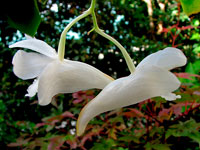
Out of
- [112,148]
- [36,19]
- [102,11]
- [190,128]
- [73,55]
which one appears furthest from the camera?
[102,11]

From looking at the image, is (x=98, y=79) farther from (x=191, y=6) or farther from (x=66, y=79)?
(x=191, y=6)

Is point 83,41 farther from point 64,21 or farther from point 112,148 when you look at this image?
point 112,148

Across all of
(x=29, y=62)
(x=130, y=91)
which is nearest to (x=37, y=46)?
(x=29, y=62)

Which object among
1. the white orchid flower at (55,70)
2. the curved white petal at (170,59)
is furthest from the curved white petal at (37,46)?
the curved white petal at (170,59)

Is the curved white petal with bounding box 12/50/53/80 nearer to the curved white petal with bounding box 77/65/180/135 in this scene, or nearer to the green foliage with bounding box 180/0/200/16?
the curved white petal with bounding box 77/65/180/135

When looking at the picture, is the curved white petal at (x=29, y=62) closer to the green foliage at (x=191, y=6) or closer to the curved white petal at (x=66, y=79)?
the curved white petal at (x=66, y=79)

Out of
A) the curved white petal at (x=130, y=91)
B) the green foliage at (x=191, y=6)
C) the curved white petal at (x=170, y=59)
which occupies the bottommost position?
the curved white petal at (x=130, y=91)

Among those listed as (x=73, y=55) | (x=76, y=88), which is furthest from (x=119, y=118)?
(x=73, y=55)
